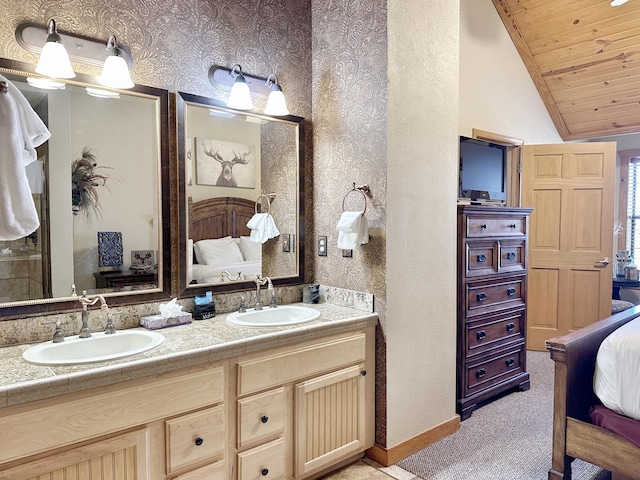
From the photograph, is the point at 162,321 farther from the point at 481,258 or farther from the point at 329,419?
the point at 481,258

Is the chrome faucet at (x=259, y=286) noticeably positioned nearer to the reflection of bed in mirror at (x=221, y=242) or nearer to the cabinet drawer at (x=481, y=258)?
the reflection of bed in mirror at (x=221, y=242)

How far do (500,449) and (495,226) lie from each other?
4.73ft

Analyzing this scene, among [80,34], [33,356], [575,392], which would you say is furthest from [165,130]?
[575,392]

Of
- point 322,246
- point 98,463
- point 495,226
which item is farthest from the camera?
point 495,226

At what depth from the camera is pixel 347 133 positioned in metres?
2.57

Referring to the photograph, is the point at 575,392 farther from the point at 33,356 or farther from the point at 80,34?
the point at 80,34

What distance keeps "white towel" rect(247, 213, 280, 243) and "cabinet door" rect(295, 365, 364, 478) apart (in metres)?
0.89

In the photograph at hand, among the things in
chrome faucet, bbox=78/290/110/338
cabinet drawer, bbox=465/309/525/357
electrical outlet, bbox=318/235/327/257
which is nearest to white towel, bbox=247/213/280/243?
electrical outlet, bbox=318/235/327/257

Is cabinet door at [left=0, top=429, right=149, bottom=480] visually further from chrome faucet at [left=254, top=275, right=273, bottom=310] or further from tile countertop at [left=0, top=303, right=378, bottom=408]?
chrome faucet at [left=254, top=275, right=273, bottom=310]

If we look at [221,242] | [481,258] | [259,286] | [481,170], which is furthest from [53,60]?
[481,170]

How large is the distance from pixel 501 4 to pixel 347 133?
2.74 metres

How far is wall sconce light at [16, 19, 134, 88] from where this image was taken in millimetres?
1759

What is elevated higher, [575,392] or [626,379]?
[626,379]

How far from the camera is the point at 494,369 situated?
10.4 ft
